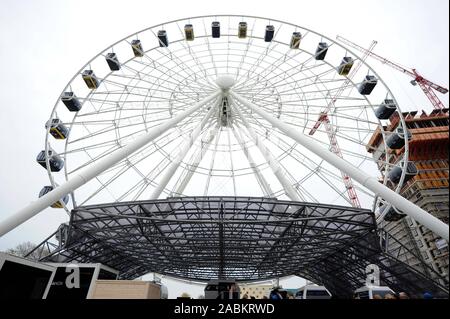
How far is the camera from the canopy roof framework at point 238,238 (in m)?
23.8

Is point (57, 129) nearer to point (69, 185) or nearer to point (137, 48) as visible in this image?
point (137, 48)

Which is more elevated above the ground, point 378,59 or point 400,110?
point 378,59

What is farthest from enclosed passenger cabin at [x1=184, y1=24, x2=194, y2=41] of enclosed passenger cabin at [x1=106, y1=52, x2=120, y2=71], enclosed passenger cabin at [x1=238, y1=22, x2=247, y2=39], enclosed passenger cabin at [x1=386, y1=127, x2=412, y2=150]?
enclosed passenger cabin at [x1=386, y1=127, x2=412, y2=150]

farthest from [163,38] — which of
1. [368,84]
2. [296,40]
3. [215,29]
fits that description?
[368,84]

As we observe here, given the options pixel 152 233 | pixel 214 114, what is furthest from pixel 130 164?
pixel 214 114

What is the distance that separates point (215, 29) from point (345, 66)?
36.6ft

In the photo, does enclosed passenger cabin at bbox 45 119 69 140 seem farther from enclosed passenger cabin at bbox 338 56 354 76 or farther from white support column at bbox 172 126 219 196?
enclosed passenger cabin at bbox 338 56 354 76

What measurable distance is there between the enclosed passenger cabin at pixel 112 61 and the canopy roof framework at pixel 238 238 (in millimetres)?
11222

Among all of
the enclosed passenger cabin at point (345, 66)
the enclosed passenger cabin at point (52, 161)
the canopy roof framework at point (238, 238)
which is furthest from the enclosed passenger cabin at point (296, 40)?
the enclosed passenger cabin at point (52, 161)

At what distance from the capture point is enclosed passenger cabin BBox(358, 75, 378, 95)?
2319 cm

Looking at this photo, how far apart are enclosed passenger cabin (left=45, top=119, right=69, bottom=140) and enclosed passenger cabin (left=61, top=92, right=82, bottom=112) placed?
1.38 meters

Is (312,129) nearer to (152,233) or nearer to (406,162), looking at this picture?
(406,162)
